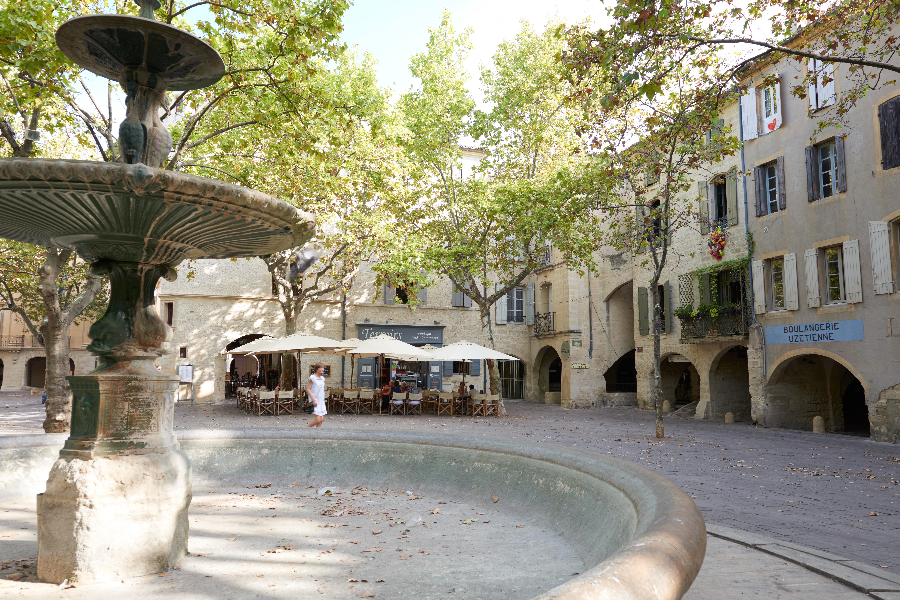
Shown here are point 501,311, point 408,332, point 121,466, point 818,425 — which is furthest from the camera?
point 501,311

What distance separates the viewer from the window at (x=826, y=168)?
55.2ft

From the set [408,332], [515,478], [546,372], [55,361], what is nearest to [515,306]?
[546,372]

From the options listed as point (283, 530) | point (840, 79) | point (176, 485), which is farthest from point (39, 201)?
point (840, 79)

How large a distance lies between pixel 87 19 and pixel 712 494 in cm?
787

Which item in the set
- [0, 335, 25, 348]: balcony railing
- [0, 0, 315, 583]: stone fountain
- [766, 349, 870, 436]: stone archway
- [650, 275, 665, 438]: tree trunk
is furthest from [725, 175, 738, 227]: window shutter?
[0, 335, 25, 348]: balcony railing

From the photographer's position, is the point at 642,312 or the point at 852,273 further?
the point at 642,312

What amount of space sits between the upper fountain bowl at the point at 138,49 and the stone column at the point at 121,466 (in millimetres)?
1439

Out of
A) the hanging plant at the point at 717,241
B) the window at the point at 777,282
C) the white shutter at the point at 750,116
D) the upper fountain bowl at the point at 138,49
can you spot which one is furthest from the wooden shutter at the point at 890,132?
the upper fountain bowl at the point at 138,49

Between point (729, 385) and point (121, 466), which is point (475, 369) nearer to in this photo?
point (729, 385)

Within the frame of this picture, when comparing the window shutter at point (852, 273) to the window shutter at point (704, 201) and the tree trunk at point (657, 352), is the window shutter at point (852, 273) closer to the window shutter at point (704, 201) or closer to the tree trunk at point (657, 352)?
the tree trunk at point (657, 352)

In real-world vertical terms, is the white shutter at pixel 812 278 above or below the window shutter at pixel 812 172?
below

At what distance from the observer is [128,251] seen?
4723 millimetres

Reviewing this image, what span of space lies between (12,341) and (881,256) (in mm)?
44061

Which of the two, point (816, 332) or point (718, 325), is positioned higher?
point (718, 325)
